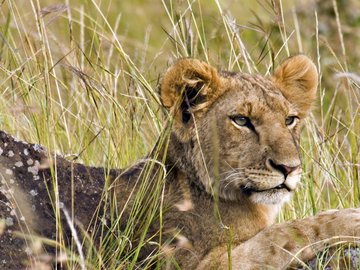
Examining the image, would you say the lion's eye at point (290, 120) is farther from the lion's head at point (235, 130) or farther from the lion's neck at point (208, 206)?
the lion's neck at point (208, 206)

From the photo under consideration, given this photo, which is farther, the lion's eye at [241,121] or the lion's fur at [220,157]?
the lion's eye at [241,121]

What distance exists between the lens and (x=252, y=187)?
16.2ft

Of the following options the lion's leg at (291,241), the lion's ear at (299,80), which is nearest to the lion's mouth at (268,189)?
the lion's leg at (291,241)

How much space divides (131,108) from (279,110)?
3.14 ft

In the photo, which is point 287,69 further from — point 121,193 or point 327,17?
point 327,17

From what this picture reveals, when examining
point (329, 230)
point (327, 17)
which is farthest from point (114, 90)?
point (327, 17)

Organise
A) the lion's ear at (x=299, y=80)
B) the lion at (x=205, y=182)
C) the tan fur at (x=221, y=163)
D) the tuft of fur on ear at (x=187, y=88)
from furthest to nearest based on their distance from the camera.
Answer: the lion's ear at (x=299, y=80) < the tuft of fur on ear at (x=187, y=88) < the tan fur at (x=221, y=163) < the lion at (x=205, y=182)

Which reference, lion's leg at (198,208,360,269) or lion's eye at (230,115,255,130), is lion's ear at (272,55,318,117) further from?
lion's leg at (198,208,360,269)

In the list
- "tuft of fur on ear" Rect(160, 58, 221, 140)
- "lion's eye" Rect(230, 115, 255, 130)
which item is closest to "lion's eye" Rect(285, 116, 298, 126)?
"lion's eye" Rect(230, 115, 255, 130)

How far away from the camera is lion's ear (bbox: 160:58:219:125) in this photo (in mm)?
5180

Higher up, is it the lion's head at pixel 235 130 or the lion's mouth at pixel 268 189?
the lion's head at pixel 235 130

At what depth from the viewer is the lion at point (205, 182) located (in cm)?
476

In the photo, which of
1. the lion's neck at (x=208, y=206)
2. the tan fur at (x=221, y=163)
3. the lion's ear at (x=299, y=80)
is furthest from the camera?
→ the lion's ear at (x=299, y=80)

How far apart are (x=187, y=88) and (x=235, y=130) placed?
0.32 m
